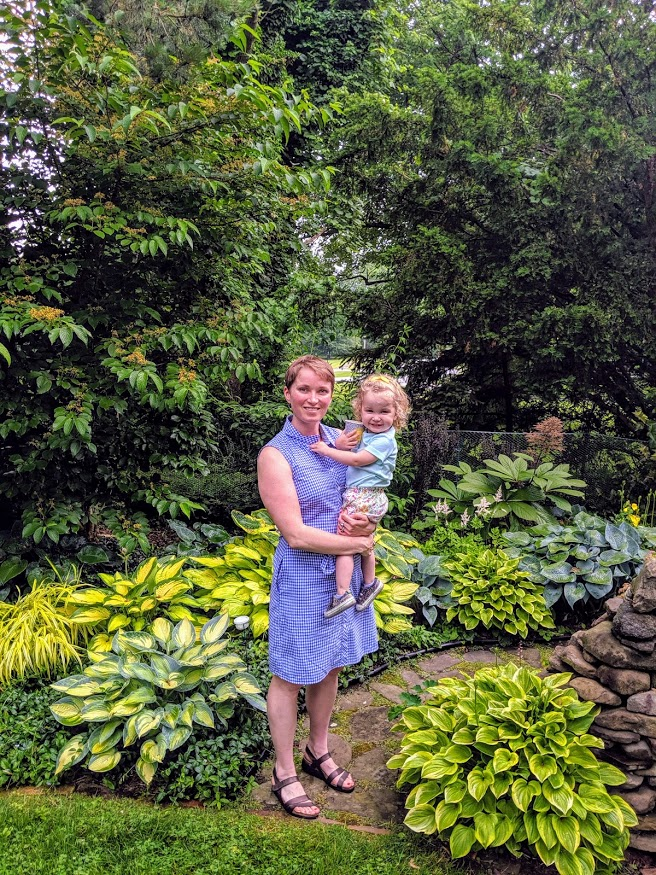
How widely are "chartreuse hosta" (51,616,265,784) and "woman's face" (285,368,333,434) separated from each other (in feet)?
4.02

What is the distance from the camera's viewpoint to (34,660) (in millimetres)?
3059

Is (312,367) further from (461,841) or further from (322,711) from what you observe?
(461,841)

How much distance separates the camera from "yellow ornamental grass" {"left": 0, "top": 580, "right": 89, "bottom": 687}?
3.02m

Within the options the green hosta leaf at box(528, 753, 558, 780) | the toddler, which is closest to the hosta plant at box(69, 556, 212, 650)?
the toddler

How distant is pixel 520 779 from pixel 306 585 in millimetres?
1001

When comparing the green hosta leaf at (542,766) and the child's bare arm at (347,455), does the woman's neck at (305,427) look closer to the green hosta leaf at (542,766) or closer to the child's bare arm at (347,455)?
the child's bare arm at (347,455)

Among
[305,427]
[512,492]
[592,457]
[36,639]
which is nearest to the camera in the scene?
[305,427]

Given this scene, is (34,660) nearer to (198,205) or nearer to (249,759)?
(249,759)

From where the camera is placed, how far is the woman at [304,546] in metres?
2.12

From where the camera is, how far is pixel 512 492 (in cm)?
496

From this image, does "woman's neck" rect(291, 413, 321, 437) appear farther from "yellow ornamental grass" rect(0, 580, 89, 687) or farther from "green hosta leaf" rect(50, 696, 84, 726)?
"yellow ornamental grass" rect(0, 580, 89, 687)

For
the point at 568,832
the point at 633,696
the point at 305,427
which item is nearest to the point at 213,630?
the point at 305,427

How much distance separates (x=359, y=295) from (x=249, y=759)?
20.0 ft

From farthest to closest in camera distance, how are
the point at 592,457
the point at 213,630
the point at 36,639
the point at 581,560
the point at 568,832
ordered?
the point at 592,457
the point at 581,560
the point at 36,639
the point at 213,630
the point at 568,832
